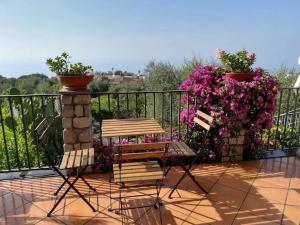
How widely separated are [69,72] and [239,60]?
2.23 metres

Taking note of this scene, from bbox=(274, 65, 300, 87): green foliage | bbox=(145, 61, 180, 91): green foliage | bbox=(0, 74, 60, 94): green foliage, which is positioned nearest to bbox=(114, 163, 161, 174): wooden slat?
bbox=(145, 61, 180, 91): green foliage

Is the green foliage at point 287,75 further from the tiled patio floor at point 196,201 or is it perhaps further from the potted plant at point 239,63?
the tiled patio floor at point 196,201

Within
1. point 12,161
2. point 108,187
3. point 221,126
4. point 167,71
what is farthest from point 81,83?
point 167,71

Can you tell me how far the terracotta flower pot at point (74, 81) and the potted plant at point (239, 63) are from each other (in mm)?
1833

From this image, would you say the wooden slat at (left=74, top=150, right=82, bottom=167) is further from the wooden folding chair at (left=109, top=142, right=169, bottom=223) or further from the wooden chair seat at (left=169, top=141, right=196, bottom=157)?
the wooden chair seat at (left=169, top=141, right=196, bottom=157)

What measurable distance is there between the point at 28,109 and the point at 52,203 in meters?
3.98

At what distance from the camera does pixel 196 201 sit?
274 centimetres

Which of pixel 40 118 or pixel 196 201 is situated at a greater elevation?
pixel 40 118

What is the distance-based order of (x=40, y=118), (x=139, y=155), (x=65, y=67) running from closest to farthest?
(x=139, y=155) < (x=65, y=67) < (x=40, y=118)

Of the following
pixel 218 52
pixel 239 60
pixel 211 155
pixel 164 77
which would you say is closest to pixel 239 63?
pixel 239 60

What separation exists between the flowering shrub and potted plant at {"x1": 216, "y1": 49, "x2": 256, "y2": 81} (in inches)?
3.7

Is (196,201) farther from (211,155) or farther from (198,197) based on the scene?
(211,155)

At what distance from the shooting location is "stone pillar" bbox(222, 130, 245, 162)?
12.3ft

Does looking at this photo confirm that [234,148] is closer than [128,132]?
No
